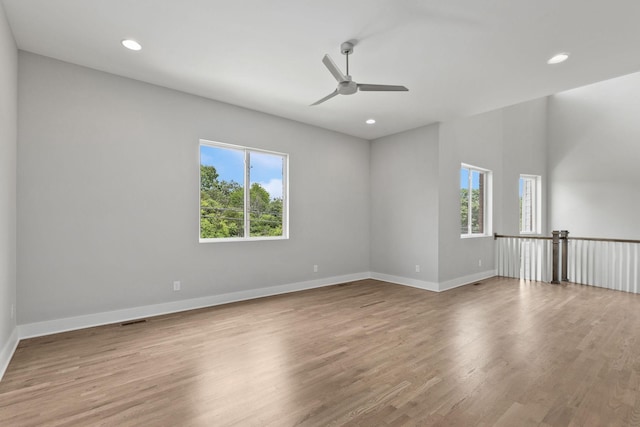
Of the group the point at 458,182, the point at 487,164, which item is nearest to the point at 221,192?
the point at 458,182

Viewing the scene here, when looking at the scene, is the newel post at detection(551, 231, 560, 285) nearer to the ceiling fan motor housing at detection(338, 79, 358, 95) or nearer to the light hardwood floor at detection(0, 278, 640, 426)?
the light hardwood floor at detection(0, 278, 640, 426)

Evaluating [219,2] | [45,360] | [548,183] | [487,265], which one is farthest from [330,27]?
[548,183]

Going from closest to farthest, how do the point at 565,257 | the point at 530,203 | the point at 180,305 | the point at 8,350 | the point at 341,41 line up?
the point at 8,350 < the point at 341,41 < the point at 180,305 < the point at 565,257 < the point at 530,203

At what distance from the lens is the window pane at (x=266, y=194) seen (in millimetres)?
4805

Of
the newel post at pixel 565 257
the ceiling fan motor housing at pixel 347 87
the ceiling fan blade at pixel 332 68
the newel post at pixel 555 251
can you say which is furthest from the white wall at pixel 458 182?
the ceiling fan blade at pixel 332 68

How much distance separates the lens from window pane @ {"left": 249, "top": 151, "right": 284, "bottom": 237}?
480cm

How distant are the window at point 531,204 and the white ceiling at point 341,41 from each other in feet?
16.0

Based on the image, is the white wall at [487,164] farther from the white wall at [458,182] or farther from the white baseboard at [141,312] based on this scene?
the white baseboard at [141,312]

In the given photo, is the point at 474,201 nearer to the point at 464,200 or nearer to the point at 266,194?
the point at 464,200

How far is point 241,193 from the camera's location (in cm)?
468

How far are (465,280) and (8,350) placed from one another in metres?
6.26

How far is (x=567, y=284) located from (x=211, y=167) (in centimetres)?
672

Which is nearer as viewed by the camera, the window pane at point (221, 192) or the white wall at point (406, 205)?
the window pane at point (221, 192)

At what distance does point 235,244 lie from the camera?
14.7ft
